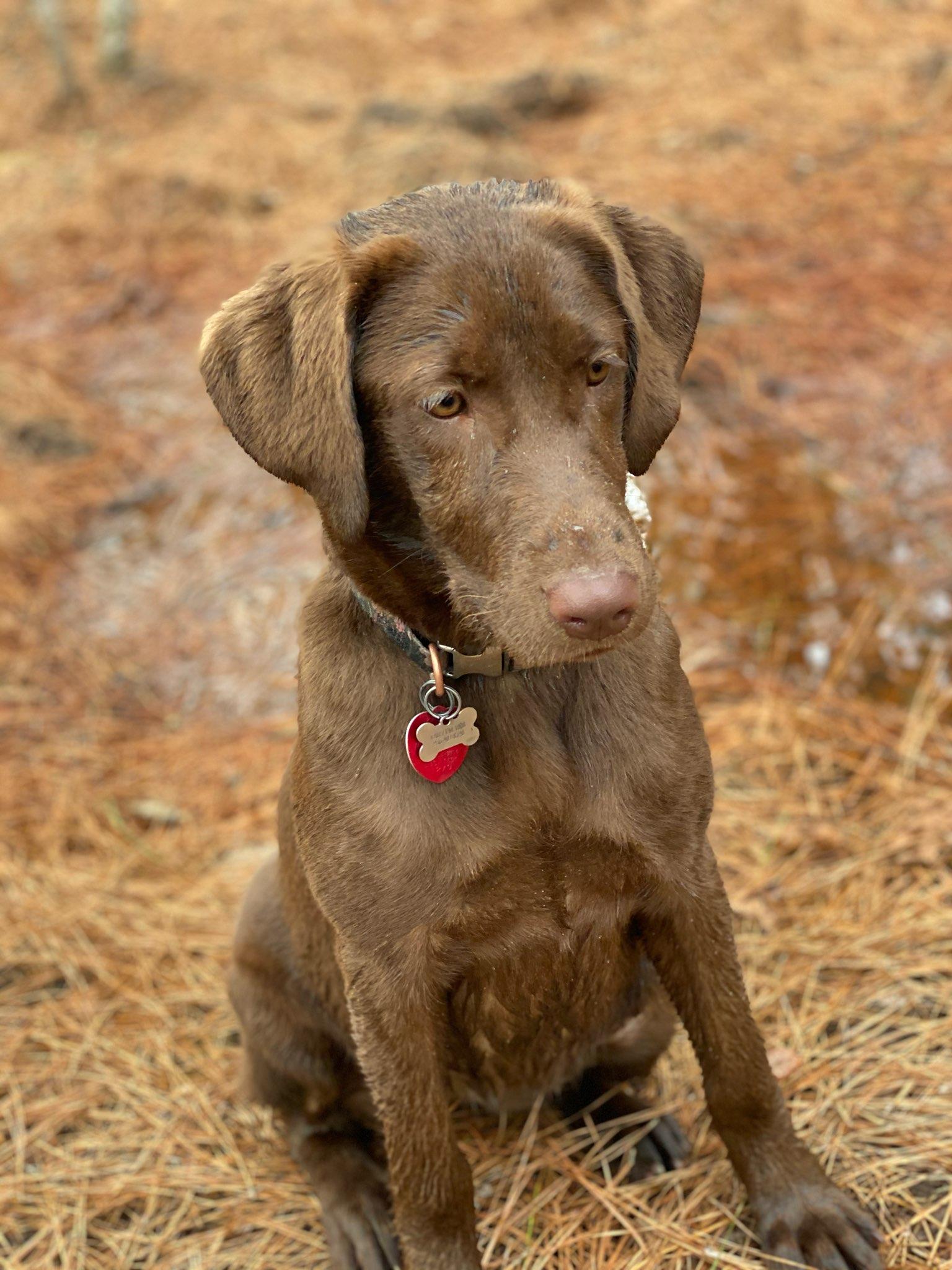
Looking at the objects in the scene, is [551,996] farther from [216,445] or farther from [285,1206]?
[216,445]

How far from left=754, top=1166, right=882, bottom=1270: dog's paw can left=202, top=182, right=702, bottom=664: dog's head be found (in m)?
1.38

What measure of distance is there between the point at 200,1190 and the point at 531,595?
193cm

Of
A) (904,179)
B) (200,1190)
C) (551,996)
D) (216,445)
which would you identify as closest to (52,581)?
(216,445)

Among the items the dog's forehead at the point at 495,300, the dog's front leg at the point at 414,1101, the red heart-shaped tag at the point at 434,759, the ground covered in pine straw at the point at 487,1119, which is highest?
the dog's forehead at the point at 495,300

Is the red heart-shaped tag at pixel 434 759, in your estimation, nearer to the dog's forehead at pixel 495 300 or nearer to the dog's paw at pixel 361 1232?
the dog's forehead at pixel 495 300

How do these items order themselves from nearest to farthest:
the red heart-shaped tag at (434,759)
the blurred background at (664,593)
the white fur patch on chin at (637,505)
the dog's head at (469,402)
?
the dog's head at (469,402) < the red heart-shaped tag at (434,759) < the white fur patch on chin at (637,505) < the blurred background at (664,593)

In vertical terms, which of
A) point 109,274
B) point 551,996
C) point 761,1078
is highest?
point 551,996

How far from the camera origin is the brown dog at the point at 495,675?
2.13 meters

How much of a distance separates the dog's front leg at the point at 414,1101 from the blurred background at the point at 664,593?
312 millimetres

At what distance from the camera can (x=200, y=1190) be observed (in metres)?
3.13

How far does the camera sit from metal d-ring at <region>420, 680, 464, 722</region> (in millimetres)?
2328

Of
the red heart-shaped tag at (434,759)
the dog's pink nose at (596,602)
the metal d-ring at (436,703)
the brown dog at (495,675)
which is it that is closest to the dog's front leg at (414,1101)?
the brown dog at (495,675)

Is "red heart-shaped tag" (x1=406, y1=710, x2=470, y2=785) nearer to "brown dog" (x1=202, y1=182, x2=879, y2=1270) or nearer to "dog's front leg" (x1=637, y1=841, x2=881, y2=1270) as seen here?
"brown dog" (x1=202, y1=182, x2=879, y2=1270)

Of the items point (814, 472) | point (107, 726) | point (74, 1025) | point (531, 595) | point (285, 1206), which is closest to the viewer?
point (531, 595)
